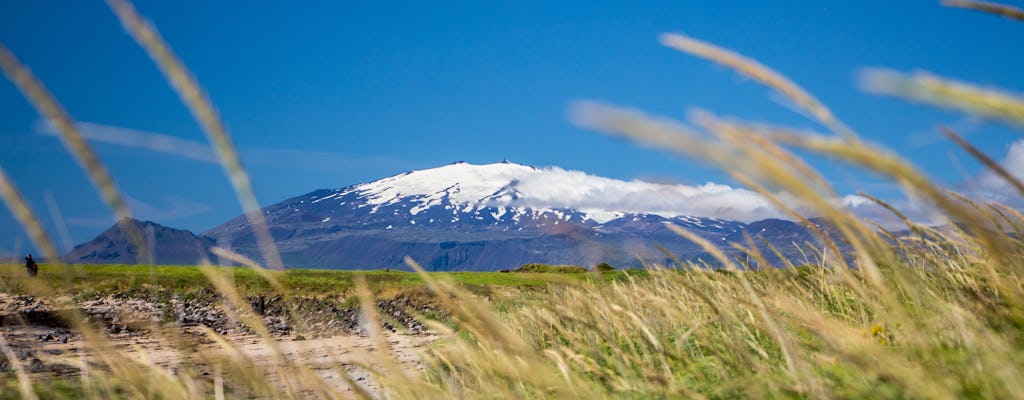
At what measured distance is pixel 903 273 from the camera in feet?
4.52

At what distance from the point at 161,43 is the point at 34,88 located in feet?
1.07

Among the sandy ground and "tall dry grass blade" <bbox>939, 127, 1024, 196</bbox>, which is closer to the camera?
"tall dry grass blade" <bbox>939, 127, 1024, 196</bbox>

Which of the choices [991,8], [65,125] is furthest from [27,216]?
[991,8]

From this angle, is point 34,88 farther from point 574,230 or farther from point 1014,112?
point 1014,112

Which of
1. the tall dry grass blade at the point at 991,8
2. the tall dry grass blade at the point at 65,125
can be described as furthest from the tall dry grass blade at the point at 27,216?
the tall dry grass blade at the point at 991,8

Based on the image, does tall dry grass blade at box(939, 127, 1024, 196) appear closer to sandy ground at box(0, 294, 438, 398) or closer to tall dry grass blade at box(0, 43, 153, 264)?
tall dry grass blade at box(0, 43, 153, 264)

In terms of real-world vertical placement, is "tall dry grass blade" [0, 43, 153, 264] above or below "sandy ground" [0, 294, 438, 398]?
above

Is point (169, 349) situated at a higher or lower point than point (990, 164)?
lower

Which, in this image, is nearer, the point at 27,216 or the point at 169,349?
the point at 27,216

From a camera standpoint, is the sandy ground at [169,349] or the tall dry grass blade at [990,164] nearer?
the tall dry grass blade at [990,164]

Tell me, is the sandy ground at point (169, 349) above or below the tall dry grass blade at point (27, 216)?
below

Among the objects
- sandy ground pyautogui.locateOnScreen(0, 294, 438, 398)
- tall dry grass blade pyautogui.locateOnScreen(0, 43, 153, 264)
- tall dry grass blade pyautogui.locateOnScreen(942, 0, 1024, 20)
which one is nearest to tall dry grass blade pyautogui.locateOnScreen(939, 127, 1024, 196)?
tall dry grass blade pyautogui.locateOnScreen(942, 0, 1024, 20)

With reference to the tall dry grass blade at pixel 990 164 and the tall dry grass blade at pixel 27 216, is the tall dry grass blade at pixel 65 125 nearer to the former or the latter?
the tall dry grass blade at pixel 27 216

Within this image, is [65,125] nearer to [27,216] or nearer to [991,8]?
[27,216]
